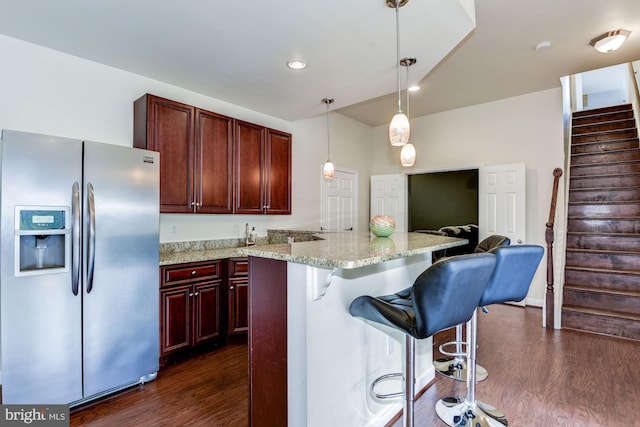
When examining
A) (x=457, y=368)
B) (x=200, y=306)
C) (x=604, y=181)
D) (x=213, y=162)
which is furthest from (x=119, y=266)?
(x=604, y=181)

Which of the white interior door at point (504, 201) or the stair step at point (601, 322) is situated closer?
the stair step at point (601, 322)

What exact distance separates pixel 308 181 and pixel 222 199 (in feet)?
5.80

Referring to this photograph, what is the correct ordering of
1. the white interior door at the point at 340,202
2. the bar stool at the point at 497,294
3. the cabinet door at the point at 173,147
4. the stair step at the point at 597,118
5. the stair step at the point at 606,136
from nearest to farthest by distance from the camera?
the bar stool at the point at 497,294 → the cabinet door at the point at 173,147 → the stair step at the point at 606,136 → the stair step at the point at 597,118 → the white interior door at the point at 340,202

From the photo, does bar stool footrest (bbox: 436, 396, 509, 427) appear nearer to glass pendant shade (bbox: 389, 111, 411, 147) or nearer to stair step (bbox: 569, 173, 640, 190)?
glass pendant shade (bbox: 389, 111, 411, 147)

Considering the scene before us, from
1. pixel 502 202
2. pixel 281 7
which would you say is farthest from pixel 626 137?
pixel 281 7

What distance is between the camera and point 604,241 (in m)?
3.87

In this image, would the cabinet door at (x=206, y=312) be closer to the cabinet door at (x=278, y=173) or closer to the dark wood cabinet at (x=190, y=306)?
the dark wood cabinet at (x=190, y=306)

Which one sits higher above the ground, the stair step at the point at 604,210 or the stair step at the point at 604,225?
the stair step at the point at 604,210

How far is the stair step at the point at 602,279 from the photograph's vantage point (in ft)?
11.5

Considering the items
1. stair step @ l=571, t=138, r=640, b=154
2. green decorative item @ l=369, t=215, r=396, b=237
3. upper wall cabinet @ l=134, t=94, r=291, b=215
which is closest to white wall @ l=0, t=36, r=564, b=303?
upper wall cabinet @ l=134, t=94, r=291, b=215

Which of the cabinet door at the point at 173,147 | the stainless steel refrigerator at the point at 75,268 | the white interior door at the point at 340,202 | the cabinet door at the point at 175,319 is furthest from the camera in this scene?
the white interior door at the point at 340,202

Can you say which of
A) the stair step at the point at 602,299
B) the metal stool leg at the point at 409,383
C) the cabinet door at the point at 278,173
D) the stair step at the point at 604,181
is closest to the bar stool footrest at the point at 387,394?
the metal stool leg at the point at 409,383

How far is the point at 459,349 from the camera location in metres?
2.49

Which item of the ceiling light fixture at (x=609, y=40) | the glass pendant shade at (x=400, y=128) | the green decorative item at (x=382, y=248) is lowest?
the green decorative item at (x=382, y=248)
